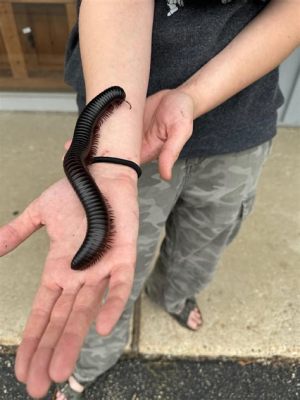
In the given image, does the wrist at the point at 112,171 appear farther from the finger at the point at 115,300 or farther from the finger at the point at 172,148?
the finger at the point at 115,300

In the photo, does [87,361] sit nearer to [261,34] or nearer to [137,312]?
[137,312]

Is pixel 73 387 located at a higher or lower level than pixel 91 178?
lower

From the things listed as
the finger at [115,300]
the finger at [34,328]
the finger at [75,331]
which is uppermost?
the finger at [115,300]

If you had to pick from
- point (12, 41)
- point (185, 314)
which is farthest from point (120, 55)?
point (12, 41)

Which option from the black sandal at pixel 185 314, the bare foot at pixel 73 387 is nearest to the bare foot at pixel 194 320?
the black sandal at pixel 185 314

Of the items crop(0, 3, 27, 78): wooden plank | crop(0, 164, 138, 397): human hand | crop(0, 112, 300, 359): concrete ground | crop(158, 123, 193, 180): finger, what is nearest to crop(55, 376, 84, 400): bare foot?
crop(0, 112, 300, 359): concrete ground

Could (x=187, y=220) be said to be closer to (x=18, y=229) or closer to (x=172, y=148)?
(x=172, y=148)
